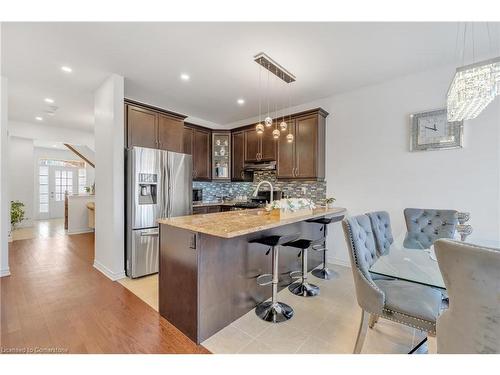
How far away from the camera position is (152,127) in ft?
12.1

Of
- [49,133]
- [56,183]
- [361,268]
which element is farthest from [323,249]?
[56,183]

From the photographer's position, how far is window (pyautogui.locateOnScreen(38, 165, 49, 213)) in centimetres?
812

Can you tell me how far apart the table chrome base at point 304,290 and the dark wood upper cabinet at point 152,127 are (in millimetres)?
2905

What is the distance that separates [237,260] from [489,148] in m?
3.09

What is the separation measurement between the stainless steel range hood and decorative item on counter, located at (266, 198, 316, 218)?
1.77 m

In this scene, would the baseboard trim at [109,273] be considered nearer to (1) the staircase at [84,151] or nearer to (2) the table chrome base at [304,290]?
(2) the table chrome base at [304,290]

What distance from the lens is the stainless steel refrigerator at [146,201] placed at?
309cm

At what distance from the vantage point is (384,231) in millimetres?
2338

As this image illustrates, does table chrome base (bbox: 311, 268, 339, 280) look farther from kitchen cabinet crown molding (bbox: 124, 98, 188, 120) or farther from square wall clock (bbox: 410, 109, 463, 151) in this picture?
kitchen cabinet crown molding (bbox: 124, 98, 188, 120)

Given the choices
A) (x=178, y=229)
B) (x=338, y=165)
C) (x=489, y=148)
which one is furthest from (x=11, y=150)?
(x=489, y=148)

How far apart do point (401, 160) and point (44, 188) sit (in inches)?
427

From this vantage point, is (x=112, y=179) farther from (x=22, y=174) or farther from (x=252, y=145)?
(x=22, y=174)

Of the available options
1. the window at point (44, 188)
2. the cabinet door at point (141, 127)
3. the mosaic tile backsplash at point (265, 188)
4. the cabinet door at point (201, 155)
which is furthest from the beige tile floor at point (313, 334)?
the window at point (44, 188)

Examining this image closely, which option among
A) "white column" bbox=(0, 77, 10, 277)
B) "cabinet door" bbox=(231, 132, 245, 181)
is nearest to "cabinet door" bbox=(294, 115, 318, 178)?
"cabinet door" bbox=(231, 132, 245, 181)
